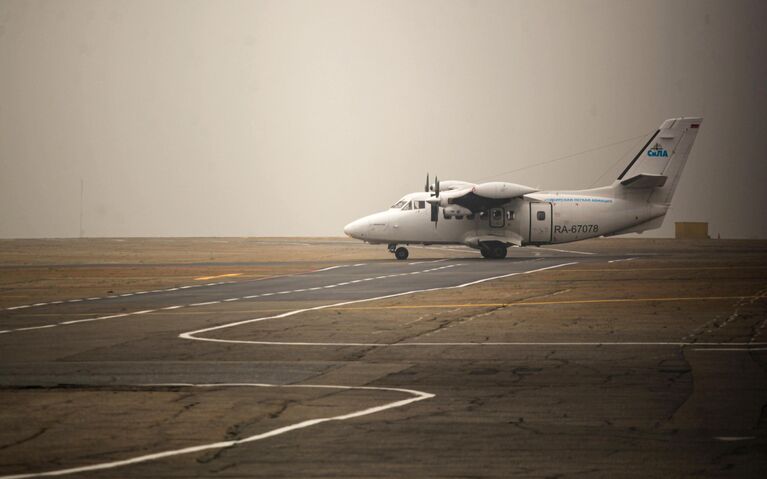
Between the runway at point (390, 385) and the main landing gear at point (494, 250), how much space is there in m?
24.5

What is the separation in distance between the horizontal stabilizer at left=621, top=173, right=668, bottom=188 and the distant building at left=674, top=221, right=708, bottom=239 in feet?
185

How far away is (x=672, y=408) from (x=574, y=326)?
400 inches

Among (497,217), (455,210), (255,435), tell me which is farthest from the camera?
(497,217)

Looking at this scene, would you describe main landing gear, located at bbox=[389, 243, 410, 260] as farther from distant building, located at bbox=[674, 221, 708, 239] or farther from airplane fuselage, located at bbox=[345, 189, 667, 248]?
distant building, located at bbox=[674, 221, 708, 239]

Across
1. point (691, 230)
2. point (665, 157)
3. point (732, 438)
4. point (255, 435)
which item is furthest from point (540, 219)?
point (691, 230)

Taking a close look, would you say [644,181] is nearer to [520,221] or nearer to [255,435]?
[520,221]

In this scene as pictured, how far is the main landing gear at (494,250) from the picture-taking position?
187ft

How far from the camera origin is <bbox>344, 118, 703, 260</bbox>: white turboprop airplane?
185 feet

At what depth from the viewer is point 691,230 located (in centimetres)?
11219

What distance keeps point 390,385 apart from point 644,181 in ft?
146

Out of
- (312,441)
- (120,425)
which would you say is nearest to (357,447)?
(312,441)

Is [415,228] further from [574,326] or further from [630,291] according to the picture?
[574,326]

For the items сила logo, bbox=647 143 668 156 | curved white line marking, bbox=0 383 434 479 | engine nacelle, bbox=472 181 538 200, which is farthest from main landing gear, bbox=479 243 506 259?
curved white line marking, bbox=0 383 434 479

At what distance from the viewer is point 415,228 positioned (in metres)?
56.9
